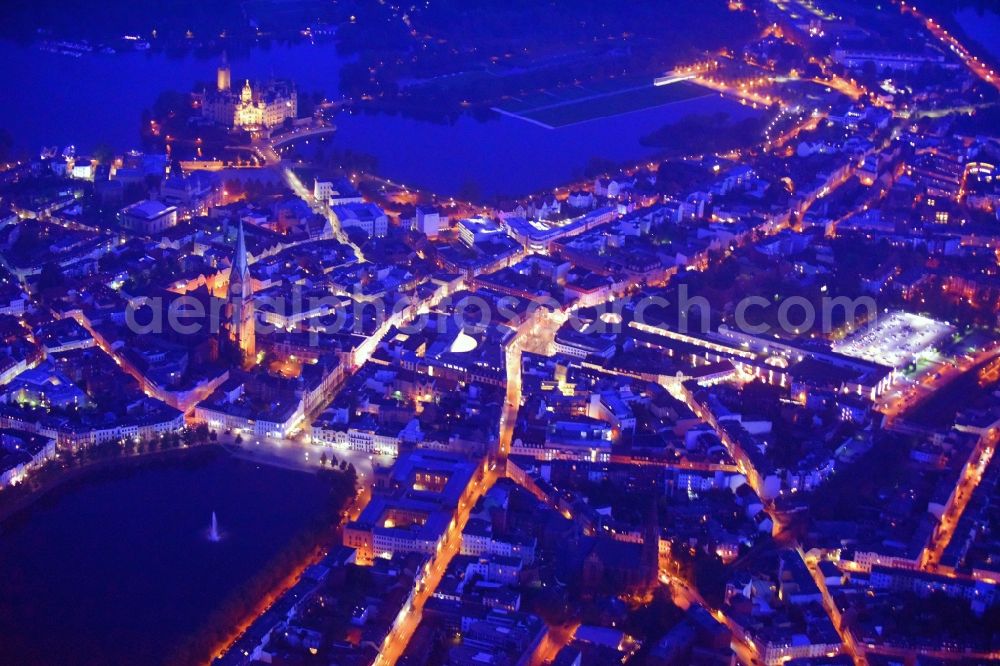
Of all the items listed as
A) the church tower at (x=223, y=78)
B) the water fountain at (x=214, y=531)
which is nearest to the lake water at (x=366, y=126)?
the church tower at (x=223, y=78)

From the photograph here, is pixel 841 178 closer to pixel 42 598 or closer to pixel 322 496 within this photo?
pixel 322 496

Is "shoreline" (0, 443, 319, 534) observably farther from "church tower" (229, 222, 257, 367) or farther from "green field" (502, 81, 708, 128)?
"green field" (502, 81, 708, 128)

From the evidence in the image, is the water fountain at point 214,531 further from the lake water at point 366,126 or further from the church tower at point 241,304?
the lake water at point 366,126

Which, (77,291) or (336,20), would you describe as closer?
(77,291)

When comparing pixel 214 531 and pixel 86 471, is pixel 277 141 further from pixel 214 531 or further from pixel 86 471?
pixel 214 531

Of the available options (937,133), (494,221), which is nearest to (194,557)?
(494,221)

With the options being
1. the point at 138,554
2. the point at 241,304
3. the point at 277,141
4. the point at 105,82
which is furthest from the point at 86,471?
the point at 105,82

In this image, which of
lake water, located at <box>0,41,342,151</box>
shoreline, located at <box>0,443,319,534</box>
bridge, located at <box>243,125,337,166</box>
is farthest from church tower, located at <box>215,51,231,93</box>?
shoreline, located at <box>0,443,319,534</box>
